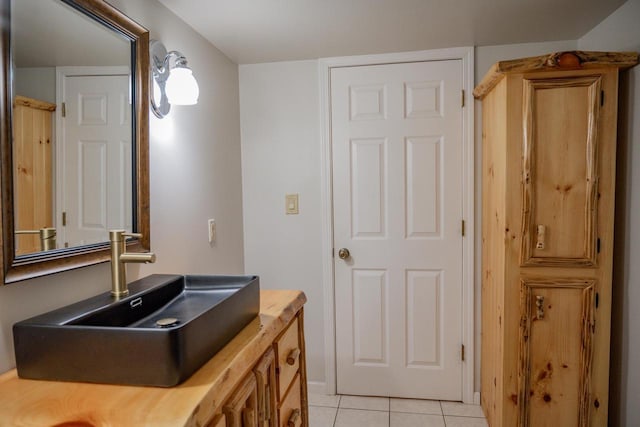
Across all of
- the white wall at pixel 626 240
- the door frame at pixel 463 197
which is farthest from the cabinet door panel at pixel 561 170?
the door frame at pixel 463 197

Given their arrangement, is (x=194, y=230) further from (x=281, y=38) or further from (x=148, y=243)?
(x=281, y=38)

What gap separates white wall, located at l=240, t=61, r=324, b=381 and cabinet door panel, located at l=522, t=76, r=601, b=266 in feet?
3.89

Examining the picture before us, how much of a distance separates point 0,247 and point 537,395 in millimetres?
2150

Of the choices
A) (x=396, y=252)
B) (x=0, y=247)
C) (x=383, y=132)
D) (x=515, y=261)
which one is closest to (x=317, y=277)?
(x=396, y=252)

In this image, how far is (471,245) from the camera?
2490 millimetres

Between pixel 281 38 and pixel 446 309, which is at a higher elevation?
pixel 281 38

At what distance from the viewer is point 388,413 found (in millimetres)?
2488

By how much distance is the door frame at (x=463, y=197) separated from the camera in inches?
96.1

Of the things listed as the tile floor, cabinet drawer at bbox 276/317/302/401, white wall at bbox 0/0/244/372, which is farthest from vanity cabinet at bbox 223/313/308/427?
the tile floor

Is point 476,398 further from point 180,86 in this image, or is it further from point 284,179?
point 180,86

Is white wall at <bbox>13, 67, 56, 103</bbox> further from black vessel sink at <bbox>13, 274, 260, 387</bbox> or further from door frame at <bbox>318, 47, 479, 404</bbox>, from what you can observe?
door frame at <bbox>318, 47, 479, 404</bbox>

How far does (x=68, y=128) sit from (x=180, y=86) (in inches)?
20.4

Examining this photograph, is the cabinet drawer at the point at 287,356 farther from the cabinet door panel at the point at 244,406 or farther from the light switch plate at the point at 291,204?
the light switch plate at the point at 291,204

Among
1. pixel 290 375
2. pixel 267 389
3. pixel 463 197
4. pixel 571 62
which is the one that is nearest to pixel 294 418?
pixel 290 375
